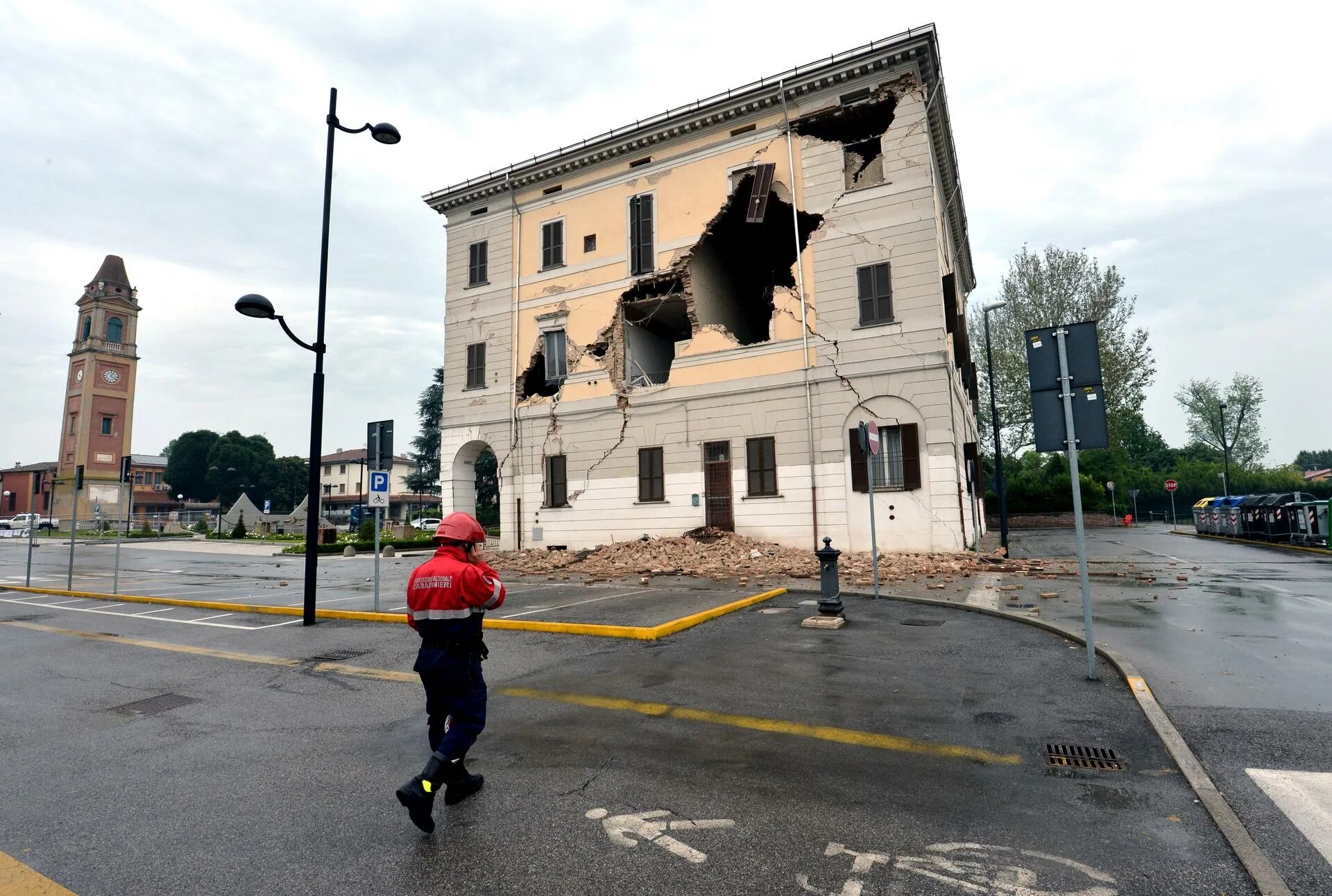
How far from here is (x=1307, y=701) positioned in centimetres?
528

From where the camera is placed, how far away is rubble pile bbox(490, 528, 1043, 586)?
14.9 meters

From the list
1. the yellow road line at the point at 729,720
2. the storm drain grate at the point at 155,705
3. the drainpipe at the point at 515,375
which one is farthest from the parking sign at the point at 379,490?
the drainpipe at the point at 515,375

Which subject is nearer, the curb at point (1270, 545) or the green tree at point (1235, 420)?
the curb at point (1270, 545)

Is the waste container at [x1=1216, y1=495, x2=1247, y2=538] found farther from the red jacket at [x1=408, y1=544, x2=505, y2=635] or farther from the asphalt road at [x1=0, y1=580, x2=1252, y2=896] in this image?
the red jacket at [x1=408, y1=544, x2=505, y2=635]

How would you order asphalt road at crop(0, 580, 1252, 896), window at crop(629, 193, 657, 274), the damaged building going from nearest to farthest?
asphalt road at crop(0, 580, 1252, 896), the damaged building, window at crop(629, 193, 657, 274)

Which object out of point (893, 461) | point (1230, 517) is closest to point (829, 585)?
point (893, 461)

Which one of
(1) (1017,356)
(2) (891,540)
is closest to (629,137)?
(2) (891,540)

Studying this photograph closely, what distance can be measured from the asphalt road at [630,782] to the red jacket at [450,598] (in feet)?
3.20

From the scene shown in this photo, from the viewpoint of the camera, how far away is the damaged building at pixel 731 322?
18.4 meters

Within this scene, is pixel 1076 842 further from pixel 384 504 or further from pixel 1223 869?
pixel 384 504

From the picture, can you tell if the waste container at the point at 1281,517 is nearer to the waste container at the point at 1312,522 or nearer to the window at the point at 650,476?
the waste container at the point at 1312,522

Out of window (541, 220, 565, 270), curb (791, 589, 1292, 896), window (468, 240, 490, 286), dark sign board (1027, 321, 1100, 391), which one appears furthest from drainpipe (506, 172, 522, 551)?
dark sign board (1027, 321, 1100, 391)

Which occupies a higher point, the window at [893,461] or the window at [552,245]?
the window at [552,245]

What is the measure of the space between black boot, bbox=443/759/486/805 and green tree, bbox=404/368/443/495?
55.4 m
